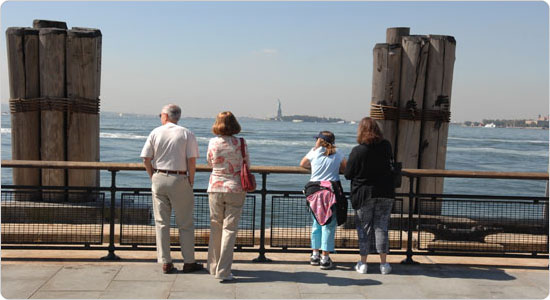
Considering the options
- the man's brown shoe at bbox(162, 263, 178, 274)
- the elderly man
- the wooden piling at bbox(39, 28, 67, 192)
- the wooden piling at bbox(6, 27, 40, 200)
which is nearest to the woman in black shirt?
the elderly man

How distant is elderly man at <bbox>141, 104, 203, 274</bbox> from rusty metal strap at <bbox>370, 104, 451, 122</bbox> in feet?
12.6

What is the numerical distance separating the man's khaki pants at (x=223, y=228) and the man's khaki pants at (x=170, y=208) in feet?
0.75

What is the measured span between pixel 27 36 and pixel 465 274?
7.40 metres

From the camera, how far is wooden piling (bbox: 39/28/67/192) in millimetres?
9250

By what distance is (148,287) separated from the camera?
538 centimetres

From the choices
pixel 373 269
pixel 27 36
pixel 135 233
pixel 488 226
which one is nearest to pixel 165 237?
pixel 135 233

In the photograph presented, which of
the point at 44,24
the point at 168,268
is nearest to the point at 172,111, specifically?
the point at 168,268

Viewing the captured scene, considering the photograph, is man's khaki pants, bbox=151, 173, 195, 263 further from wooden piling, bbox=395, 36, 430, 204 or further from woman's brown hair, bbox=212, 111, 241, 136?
wooden piling, bbox=395, 36, 430, 204

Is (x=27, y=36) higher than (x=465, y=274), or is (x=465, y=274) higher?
(x=27, y=36)

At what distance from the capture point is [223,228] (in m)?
5.67

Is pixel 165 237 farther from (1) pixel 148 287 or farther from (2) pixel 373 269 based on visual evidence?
(2) pixel 373 269

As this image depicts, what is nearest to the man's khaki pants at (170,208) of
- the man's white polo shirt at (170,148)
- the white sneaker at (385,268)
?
the man's white polo shirt at (170,148)

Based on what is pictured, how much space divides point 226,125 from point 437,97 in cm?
436

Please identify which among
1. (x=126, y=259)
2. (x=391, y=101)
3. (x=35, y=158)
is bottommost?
(x=126, y=259)
